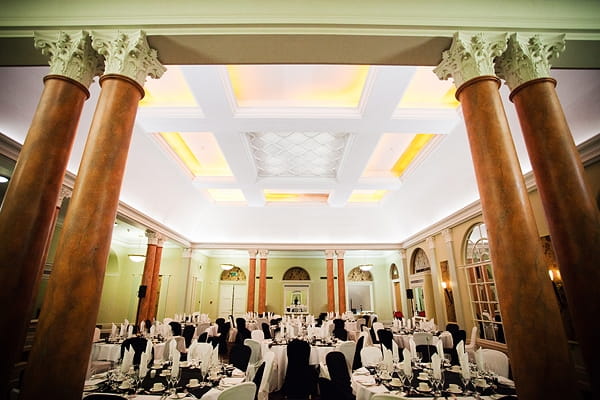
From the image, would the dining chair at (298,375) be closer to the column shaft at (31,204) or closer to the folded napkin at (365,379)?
the folded napkin at (365,379)

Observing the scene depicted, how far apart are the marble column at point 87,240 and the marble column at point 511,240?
3.34 meters

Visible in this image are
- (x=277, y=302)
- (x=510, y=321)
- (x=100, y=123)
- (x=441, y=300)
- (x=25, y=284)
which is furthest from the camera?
(x=277, y=302)

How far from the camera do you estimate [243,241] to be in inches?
507

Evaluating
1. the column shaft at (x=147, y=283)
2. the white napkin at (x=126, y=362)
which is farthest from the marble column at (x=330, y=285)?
the white napkin at (x=126, y=362)

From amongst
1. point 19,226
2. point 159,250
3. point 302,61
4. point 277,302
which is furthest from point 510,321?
point 277,302

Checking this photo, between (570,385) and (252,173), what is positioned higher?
(252,173)

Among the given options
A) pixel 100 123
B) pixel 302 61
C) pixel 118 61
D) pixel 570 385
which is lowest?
pixel 570 385

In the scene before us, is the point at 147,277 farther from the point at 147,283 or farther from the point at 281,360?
the point at 281,360

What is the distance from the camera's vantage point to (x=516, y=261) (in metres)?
2.27

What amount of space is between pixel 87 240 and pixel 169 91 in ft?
12.9

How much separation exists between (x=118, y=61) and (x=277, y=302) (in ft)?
47.8

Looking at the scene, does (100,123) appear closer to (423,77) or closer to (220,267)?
Answer: (423,77)

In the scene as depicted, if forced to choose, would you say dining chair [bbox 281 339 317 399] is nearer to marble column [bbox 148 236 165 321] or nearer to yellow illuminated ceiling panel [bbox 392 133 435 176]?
yellow illuminated ceiling panel [bbox 392 133 435 176]

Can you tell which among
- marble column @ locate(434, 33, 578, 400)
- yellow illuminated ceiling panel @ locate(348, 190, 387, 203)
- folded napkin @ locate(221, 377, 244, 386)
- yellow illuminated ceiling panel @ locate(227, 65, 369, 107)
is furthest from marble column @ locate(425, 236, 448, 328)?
folded napkin @ locate(221, 377, 244, 386)
